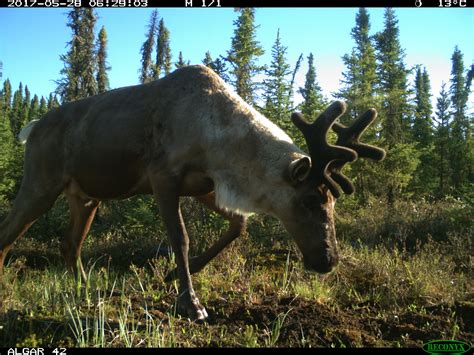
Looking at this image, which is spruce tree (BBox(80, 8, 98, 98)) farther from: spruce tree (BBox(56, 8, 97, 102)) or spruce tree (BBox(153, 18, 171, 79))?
spruce tree (BBox(153, 18, 171, 79))

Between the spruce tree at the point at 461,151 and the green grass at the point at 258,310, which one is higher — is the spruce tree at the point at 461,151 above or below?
above

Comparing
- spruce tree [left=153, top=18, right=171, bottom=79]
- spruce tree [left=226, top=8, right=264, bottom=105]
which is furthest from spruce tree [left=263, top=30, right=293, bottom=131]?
spruce tree [left=153, top=18, right=171, bottom=79]

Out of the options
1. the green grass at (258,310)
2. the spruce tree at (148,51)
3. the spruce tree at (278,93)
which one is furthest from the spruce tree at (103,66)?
the green grass at (258,310)

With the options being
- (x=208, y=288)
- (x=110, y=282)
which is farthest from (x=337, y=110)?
(x=110, y=282)

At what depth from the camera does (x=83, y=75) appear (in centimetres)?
1914

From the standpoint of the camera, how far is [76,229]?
19.9ft

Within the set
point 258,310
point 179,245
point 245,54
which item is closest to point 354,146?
point 258,310

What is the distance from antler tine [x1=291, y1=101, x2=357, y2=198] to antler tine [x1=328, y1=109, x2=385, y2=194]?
131 mm

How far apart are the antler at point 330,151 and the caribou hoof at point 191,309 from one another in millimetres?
1624

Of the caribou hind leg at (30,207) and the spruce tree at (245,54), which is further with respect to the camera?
the spruce tree at (245,54)

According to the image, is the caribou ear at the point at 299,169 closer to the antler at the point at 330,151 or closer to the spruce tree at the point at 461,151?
the antler at the point at 330,151

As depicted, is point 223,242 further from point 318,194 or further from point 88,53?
point 88,53

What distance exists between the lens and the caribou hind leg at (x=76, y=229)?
599 cm

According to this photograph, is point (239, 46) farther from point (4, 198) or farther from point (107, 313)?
point (4, 198)
